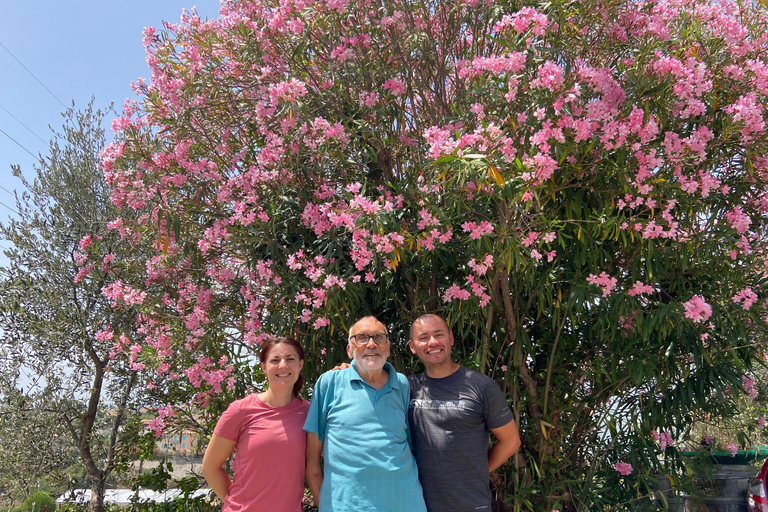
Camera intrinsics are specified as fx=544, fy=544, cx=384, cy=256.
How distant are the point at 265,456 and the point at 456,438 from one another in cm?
74

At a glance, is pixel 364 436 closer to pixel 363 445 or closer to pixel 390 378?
pixel 363 445

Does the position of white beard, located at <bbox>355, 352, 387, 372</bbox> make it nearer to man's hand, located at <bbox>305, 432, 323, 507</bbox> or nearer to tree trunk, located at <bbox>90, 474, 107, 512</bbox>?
man's hand, located at <bbox>305, 432, 323, 507</bbox>

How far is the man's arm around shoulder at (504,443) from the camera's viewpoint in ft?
7.33

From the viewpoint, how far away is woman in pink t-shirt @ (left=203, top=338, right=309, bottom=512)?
6.77 feet

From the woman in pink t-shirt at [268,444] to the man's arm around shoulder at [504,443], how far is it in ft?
2.63

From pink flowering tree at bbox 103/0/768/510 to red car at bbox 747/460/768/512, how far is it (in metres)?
0.54

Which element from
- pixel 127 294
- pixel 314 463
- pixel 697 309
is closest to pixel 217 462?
pixel 314 463

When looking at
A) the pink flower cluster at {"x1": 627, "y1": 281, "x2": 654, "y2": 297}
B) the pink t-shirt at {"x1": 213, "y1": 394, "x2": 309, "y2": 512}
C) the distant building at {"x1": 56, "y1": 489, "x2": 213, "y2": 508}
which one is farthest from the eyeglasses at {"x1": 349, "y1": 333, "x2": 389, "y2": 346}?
the distant building at {"x1": 56, "y1": 489, "x2": 213, "y2": 508}

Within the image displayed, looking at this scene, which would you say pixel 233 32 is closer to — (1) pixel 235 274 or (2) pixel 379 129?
(2) pixel 379 129

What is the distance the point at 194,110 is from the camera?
3455 millimetres

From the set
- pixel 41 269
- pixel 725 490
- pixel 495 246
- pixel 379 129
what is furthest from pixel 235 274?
pixel 725 490

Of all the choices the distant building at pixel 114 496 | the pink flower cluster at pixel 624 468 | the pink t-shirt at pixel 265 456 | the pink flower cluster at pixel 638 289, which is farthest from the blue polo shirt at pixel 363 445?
the distant building at pixel 114 496

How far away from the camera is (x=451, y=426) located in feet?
6.97

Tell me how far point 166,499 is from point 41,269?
264 centimetres
